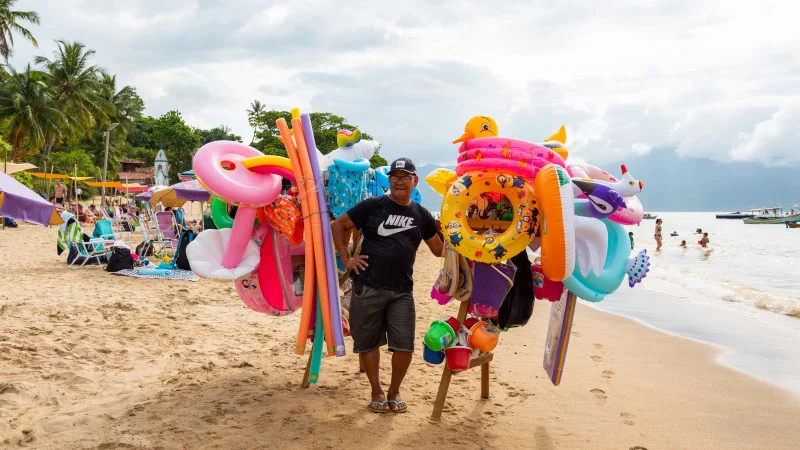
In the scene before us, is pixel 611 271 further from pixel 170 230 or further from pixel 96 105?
pixel 96 105

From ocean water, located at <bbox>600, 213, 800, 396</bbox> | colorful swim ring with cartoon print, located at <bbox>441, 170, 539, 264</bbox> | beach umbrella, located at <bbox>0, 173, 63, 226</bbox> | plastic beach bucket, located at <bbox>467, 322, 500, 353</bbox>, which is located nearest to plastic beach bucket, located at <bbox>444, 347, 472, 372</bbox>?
plastic beach bucket, located at <bbox>467, 322, 500, 353</bbox>

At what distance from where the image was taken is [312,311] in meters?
4.13

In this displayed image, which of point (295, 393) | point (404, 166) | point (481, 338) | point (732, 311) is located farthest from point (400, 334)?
point (732, 311)

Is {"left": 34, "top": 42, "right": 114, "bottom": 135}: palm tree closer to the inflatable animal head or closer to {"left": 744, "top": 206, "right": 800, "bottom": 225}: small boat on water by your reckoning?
the inflatable animal head

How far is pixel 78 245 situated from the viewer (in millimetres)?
11469

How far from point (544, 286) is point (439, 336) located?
0.84 metres

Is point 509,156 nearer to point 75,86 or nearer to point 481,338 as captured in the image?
point 481,338

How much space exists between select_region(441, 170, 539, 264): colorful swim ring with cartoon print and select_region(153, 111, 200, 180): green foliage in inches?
2090

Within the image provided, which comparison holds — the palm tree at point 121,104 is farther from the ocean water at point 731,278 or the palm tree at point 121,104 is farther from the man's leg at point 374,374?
the man's leg at point 374,374

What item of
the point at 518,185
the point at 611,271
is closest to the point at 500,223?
the point at 518,185

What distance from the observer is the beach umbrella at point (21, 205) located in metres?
4.32

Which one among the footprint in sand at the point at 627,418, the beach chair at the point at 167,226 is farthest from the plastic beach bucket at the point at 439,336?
the beach chair at the point at 167,226

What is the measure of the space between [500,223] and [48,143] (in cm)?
4189

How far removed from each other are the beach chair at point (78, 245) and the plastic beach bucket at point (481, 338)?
9866 mm
